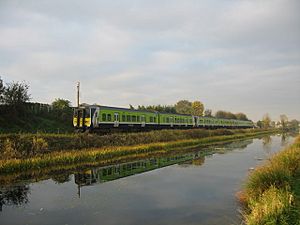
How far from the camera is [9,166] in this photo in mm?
14461

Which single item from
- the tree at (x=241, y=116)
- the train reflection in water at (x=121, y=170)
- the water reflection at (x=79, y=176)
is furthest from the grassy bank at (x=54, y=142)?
the tree at (x=241, y=116)

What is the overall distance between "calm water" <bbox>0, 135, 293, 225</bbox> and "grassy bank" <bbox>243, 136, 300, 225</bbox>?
2.71 feet

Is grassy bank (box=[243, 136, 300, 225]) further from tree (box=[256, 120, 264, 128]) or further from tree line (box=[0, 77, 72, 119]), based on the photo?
tree (box=[256, 120, 264, 128])

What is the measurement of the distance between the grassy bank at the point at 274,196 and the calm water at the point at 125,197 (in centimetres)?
83

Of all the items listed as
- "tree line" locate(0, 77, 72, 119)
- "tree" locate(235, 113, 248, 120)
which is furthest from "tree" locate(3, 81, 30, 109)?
"tree" locate(235, 113, 248, 120)

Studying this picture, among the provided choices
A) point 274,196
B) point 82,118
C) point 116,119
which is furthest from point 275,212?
point 116,119

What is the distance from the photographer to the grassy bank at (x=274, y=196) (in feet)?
23.5

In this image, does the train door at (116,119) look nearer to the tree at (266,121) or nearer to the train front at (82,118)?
the train front at (82,118)

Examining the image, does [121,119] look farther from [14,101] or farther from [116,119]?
[14,101]

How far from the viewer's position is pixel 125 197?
36.9 feet

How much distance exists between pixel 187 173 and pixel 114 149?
7.09 metres

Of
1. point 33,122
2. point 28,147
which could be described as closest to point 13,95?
point 33,122

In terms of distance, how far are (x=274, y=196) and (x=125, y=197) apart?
5.56m

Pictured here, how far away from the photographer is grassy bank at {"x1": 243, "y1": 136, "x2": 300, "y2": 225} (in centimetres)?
716
